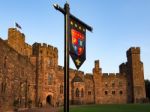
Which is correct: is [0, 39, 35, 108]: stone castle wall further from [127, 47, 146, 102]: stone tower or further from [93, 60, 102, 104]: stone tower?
[127, 47, 146, 102]: stone tower

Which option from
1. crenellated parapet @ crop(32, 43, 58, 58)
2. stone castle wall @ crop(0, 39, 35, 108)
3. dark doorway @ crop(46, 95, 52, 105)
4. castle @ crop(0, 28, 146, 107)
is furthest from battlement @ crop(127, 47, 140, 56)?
stone castle wall @ crop(0, 39, 35, 108)

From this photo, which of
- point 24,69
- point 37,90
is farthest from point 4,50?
point 37,90

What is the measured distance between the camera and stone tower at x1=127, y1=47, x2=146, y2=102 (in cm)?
6124

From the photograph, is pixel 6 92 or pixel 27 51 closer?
pixel 6 92

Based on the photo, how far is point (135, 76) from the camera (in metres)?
62.5

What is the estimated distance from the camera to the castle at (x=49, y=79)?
2998 cm

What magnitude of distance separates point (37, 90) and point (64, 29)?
141 ft

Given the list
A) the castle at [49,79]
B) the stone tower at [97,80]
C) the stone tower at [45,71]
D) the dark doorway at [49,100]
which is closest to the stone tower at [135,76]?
the castle at [49,79]

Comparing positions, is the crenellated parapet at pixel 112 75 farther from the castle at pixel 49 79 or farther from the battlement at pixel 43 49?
the battlement at pixel 43 49

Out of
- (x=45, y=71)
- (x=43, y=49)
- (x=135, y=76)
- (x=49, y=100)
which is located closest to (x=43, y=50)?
(x=43, y=49)

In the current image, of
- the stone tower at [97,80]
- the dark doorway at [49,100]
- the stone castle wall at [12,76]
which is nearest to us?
the stone castle wall at [12,76]

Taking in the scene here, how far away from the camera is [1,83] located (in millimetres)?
26672

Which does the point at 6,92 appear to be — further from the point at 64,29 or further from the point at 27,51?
the point at 27,51

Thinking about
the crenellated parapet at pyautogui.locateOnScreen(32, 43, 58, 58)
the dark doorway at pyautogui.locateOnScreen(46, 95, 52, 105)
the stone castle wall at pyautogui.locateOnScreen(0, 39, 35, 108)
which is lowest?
the dark doorway at pyautogui.locateOnScreen(46, 95, 52, 105)
